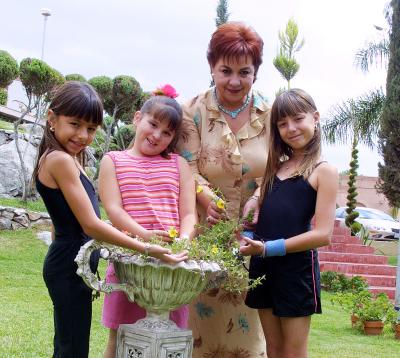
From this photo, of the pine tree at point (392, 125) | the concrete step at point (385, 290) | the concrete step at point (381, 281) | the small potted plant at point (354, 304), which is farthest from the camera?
the pine tree at point (392, 125)

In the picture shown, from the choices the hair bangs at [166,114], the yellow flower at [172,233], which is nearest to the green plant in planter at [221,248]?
the yellow flower at [172,233]

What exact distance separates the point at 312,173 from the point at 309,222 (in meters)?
0.22

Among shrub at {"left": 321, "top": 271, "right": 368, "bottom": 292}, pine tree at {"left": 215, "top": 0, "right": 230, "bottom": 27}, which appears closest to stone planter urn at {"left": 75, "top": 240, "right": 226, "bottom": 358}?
shrub at {"left": 321, "top": 271, "right": 368, "bottom": 292}

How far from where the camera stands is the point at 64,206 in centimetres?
244

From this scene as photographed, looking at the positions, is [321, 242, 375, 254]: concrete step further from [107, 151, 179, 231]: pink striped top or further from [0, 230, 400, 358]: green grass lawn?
[107, 151, 179, 231]: pink striped top

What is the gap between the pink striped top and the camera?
2557mm

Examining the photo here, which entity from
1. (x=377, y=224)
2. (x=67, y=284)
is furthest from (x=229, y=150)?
(x=377, y=224)

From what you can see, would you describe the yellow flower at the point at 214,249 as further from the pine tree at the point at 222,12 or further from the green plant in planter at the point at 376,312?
the pine tree at the point at 222,12

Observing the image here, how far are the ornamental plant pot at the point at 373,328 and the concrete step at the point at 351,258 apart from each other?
4.91m

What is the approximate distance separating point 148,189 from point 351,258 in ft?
34.9

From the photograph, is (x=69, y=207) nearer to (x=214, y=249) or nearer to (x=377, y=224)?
(x=214, y=249)

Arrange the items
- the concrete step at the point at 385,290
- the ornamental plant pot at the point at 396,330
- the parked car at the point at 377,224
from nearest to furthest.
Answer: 1. the ornamental plant pot at the point at 396,330
2. the concrete step at the point at 385,290
3. the parked car at the point at 377,224

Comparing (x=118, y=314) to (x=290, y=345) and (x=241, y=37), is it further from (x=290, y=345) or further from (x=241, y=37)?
(x=241, y=37)

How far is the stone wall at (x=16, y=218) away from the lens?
33.4 feet
